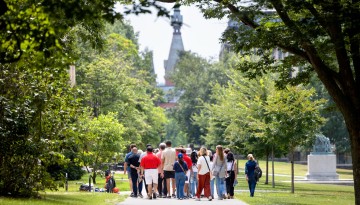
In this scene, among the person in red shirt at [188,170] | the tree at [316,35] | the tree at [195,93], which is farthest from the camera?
the tree at [195,93]

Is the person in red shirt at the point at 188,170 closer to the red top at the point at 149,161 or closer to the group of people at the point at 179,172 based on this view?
the group of people at the point at 179,172

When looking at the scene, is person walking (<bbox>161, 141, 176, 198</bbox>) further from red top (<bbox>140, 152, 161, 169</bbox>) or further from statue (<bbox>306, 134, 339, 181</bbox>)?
statue (<bbox>306, 134, 339, 181</bbox>)

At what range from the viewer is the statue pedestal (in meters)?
47.2

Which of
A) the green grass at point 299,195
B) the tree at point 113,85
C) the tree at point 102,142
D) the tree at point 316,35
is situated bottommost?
the green grass at point 299,195

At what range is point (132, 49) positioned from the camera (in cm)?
6044

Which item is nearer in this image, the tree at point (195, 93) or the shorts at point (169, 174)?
the shorts at point (169, 174)

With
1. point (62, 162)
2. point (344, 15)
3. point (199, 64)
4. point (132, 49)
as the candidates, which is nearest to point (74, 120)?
point (62, 162)

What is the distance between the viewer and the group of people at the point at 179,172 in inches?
896

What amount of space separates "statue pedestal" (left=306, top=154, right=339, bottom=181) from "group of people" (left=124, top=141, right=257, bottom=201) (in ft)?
73.9

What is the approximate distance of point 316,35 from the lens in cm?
1792

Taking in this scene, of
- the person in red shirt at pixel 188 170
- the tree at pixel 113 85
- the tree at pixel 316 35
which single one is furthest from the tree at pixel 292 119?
the tree at pixel 113 85

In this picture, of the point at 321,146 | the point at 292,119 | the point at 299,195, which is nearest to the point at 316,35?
the point at 299,195

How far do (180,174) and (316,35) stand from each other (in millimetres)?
7008

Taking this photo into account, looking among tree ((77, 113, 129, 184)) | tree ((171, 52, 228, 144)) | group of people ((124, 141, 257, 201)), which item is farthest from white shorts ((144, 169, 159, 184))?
tree ((171, 52, 228, 144))
